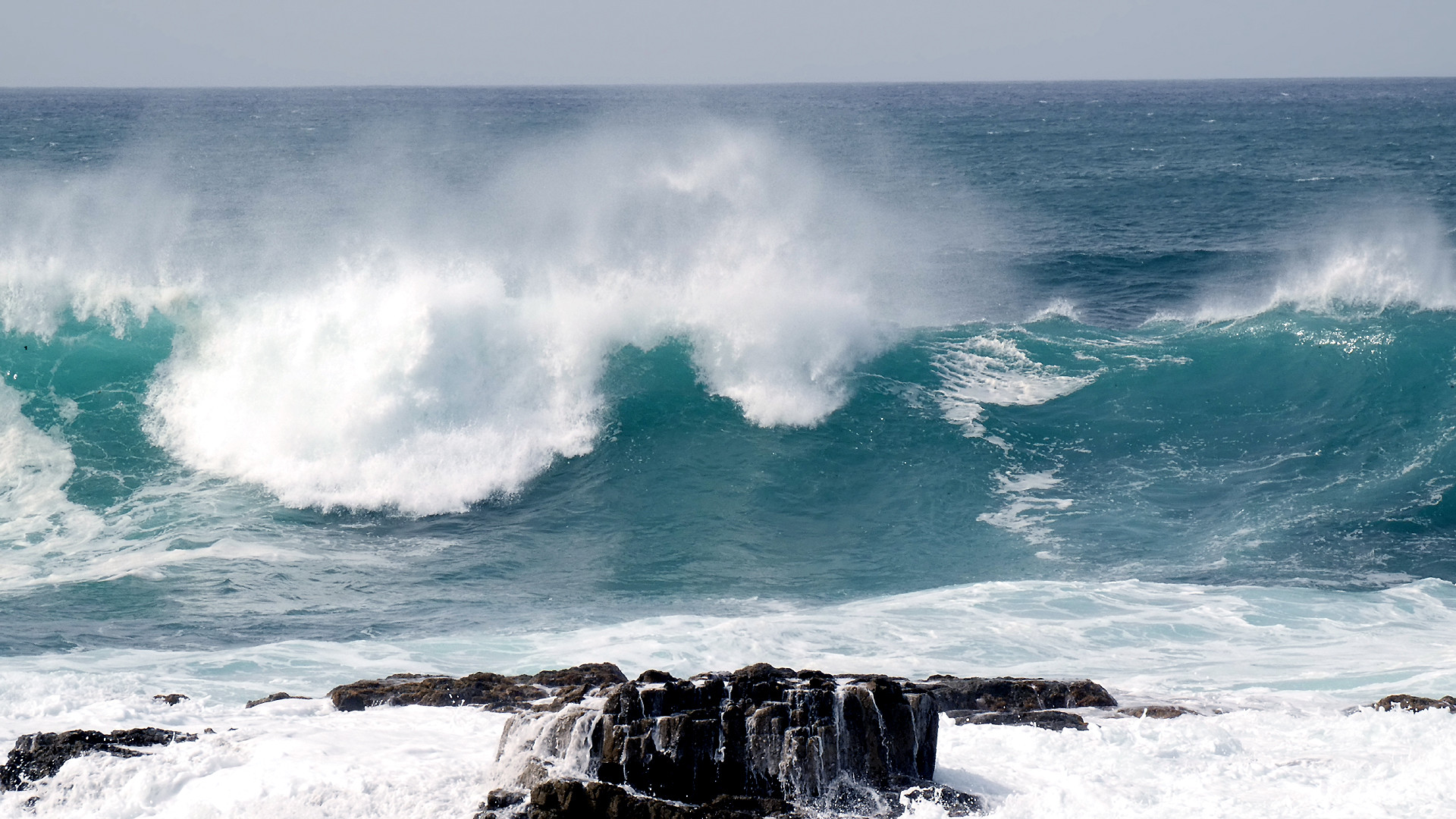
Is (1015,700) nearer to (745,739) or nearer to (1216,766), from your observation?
(1216,766)

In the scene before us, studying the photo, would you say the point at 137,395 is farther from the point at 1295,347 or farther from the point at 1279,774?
the point at 1295,347

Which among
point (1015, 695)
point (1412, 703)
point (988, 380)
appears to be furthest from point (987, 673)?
point (988, 380)

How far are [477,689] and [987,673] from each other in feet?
14.1

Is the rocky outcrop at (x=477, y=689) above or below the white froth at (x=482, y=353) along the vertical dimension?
below

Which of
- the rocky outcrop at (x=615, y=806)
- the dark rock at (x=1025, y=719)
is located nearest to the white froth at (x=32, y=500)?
the rocky outcrop at (x=615, y=806)

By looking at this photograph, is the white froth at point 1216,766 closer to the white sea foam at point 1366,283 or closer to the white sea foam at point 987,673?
the white sea foam at point 987,673

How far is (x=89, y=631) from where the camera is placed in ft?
39.0

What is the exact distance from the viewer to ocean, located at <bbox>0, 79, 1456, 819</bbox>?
884 cm

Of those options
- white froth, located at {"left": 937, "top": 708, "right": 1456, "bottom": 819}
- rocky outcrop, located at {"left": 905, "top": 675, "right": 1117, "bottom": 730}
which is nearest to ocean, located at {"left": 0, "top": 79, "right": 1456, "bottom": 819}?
white froth, located at {"left": 937, "top": 708, "right": 1456, "bottom": 819}

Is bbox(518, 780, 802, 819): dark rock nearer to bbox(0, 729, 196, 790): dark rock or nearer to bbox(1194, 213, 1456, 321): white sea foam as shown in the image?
bbox(0, 729, 196, 790): dark rock

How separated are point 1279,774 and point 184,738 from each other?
23.3ft

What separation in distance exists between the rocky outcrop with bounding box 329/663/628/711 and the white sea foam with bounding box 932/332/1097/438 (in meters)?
9.59

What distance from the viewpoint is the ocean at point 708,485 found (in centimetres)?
884

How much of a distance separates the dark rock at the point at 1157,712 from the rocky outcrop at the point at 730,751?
2305 millimetres
